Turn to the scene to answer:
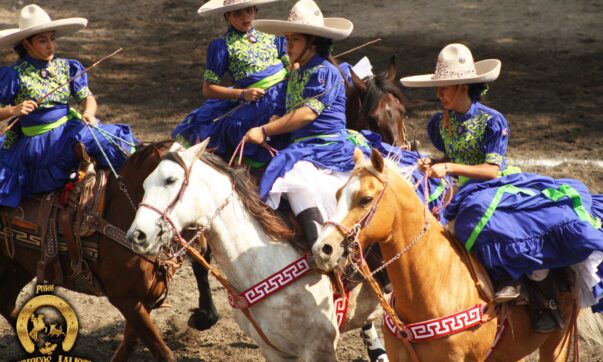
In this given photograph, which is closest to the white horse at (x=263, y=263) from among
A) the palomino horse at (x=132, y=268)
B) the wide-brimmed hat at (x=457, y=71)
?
the palomino horse at (x=132, y=268)

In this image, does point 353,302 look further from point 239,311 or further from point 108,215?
point 108,215

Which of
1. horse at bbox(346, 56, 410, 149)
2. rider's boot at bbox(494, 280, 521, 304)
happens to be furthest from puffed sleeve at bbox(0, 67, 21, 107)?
rider's boot at bbox(494, 280, 521, 304)

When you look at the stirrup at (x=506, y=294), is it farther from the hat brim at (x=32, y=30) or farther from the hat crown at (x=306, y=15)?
the hat brim at (x=32, y=30)

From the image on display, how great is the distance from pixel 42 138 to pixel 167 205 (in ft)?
5.95

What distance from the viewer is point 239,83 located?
22.0 feet

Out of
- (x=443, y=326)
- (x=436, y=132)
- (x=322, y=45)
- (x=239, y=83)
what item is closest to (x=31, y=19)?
(x=239, y=83)

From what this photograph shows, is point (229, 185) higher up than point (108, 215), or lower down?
higher up

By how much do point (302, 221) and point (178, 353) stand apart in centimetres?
220

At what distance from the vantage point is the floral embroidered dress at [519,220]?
4883 mm

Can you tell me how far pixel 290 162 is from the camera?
5512 millimetres

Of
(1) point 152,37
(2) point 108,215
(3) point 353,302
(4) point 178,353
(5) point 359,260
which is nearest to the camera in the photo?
(5) point 359,260

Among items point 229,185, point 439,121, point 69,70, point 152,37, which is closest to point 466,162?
point 439,121

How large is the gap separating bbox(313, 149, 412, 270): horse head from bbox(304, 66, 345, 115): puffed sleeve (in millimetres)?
1063

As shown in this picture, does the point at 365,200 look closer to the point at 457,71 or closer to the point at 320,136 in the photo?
the point at 457,71
